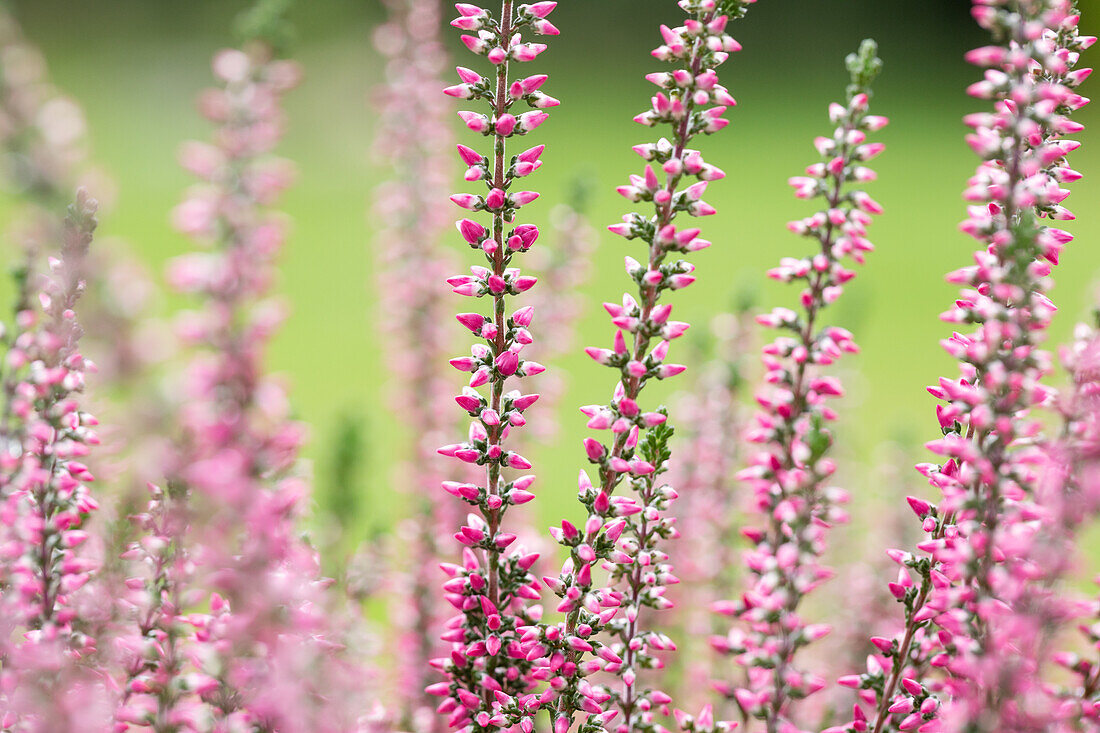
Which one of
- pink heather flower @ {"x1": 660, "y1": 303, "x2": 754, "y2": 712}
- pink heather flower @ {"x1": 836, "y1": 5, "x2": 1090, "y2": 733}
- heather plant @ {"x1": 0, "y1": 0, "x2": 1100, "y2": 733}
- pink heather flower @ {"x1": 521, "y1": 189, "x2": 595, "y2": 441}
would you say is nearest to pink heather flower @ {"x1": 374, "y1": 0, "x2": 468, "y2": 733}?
pink heather flower @ {"x1": 521, "y1": 189, "x2": 595, "y2": 441}

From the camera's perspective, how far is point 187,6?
8.97 meters

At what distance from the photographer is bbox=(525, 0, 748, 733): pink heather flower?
0.62 meters

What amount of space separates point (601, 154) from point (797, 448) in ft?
22.5

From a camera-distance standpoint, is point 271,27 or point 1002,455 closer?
point 1002,455

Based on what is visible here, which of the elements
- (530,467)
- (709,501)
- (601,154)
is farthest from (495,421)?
(601,154)

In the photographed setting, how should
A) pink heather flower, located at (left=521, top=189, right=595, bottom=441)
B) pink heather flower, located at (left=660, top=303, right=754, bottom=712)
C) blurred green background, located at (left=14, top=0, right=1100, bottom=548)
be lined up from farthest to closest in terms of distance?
blurred green background, located at (left=14, top=0, right=1100, bottom=548) < pink heather flower, located at (left=521, top=189, right=595, bottom=441) < pink heather flower, located at (left=660, top=303, right=754, bottom=712)

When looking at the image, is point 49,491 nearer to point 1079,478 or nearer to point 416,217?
A: point 1079,478

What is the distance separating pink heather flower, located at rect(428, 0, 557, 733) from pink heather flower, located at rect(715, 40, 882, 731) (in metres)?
0.14

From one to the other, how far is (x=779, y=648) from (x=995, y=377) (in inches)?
7.7

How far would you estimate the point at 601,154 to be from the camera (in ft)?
24.0

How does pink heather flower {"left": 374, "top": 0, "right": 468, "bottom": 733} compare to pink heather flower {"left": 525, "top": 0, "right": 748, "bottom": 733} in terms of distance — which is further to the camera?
pink heather flower {"left": 374, "top": 0, "right": 468, "bottom": 733}

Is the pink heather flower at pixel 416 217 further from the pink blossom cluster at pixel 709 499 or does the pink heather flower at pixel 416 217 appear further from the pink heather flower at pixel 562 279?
the pink blossom cluster at pixel 709 499

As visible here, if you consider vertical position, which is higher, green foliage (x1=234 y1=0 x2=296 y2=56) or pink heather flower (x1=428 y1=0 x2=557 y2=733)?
green foliage (x1=234 y1=0 x2=296 y2=56)

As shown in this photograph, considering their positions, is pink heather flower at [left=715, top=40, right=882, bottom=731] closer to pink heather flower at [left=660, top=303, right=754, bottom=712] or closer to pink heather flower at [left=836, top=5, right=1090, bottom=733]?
pink heather flower at [left=836, top=5, right=1090, bottom=733]
